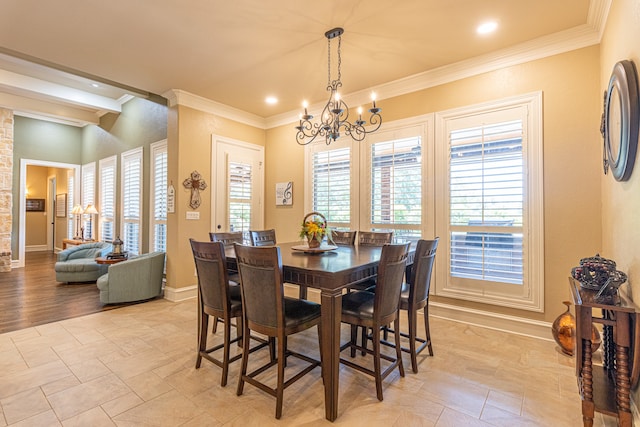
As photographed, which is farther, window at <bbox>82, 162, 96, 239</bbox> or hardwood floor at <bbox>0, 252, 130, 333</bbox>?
window at <bbox>82, 162, 96, 239</bbox>

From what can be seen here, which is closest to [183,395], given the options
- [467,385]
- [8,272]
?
[467,385]

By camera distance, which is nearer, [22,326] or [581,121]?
[581,121]

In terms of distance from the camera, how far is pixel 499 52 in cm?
321

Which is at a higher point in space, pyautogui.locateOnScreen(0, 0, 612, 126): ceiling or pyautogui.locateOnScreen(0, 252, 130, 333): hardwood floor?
pyautogui.locateOnScreen(0, 0, 612, 126): ceiling

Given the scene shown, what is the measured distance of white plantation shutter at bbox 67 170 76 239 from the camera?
319 inches

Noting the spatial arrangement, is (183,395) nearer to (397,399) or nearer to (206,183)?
(397,399)

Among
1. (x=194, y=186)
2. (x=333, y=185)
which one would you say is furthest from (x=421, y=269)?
(x=194, y=186)

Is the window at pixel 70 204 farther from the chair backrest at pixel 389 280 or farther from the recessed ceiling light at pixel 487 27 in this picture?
the recessed ceiling light at pixel 487 27

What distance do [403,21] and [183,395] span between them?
3.41 metres

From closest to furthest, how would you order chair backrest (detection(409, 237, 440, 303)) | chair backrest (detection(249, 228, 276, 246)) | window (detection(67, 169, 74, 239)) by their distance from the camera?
chair backrest (detection(409, 237, 440, 303)), chair backrest (detection(249, 228, 276, 246)), window (detection(67, 169, 74, 239))

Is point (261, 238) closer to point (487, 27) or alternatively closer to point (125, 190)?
point (487, 27)

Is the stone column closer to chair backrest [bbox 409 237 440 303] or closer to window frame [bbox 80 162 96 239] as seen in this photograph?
window frame [bbox 80 162 96 239]

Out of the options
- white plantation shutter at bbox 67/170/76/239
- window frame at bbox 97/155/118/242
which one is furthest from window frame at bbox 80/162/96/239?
white plantation shutter at bbox 67/170/76/239

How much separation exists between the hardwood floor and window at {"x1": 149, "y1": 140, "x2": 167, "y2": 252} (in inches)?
44.5
